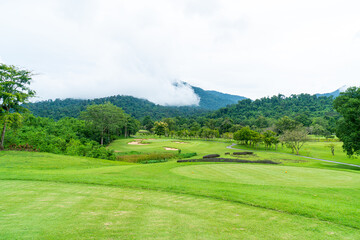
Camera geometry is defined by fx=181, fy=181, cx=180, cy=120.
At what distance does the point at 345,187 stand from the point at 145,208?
34.8 feet

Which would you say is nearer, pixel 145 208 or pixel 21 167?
pixel 145 208

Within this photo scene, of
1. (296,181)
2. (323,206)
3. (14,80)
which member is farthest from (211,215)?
(14,80)

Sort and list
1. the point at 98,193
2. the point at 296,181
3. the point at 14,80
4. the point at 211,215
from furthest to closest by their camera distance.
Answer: the point at 14,80 → the point at 296,181 → the point at 98,193 → the point at 211,215

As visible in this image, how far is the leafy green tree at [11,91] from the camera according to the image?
66.6ft

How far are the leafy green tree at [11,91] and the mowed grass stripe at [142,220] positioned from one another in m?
18.5

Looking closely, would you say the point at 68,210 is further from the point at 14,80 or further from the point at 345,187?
the point at 14,80

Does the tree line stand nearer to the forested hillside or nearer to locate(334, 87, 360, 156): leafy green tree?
locate(334, 87, 360, 156): leafy green tree

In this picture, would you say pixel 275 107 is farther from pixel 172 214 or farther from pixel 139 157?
pixel 172 214

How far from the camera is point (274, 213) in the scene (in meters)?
5.95

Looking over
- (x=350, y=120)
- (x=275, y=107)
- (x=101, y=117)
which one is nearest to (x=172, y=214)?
(x=350, y=120)

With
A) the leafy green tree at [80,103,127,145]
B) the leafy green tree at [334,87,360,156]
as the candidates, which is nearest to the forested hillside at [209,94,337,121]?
the leafy green tree at [80,103,127,145]

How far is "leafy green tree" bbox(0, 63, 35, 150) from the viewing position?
20.3m

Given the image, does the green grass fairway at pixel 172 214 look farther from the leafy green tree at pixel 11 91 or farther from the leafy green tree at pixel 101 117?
the leafy green tree at pixel 101 117

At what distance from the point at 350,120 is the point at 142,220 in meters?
29.2
